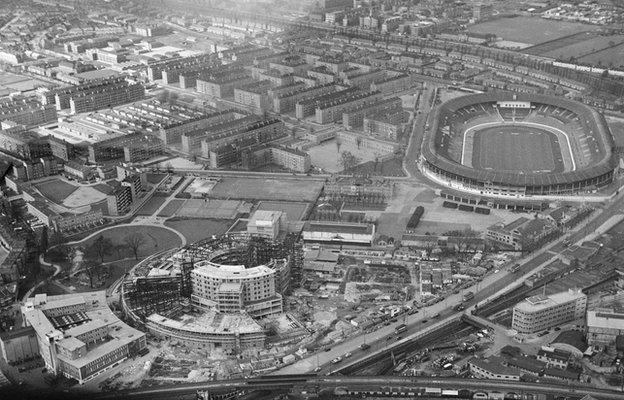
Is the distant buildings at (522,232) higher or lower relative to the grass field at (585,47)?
lower

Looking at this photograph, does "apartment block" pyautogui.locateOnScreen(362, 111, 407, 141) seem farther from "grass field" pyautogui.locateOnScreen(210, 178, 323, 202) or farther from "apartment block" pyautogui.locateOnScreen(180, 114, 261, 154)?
"grass field" pyautogui.locateOnScreen(210, 178, 323, 202)

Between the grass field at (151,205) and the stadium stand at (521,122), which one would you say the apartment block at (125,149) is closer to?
the grass field at (151,205)

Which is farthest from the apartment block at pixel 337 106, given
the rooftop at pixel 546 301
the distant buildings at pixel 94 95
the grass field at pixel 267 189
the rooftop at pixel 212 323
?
the rooftop at pixel 546 301

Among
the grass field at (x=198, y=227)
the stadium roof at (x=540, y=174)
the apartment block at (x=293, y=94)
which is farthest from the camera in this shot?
the apartment block at (x=293, y=94)

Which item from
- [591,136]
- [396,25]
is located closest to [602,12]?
[396,25]

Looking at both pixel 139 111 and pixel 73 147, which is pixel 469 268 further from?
pixel 139 111

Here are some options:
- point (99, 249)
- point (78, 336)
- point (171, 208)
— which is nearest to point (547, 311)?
point (78, 336)

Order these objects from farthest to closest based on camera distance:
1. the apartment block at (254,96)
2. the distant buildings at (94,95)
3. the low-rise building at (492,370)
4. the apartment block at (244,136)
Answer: the distant buildings at (94,95) → the apartment block at (254,96) → the apartment block at (244,136) → the low-rise building at (492,370)

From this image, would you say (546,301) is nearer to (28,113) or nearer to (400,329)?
(400,329)
